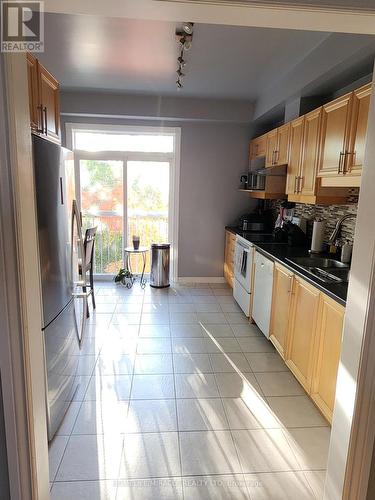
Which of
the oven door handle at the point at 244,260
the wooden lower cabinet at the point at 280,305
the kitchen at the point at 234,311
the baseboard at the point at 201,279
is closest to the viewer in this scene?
→ the kitchen at the point at 234,311

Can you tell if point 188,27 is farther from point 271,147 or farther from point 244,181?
point 244,181

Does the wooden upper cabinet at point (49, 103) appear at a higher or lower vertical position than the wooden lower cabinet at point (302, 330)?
higher

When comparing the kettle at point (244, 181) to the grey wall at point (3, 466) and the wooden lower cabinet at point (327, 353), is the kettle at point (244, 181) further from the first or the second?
the grey wall at point (3, 466)

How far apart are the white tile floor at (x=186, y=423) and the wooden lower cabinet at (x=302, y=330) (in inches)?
6.7

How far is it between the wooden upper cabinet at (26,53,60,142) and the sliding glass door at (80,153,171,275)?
2.85 meters

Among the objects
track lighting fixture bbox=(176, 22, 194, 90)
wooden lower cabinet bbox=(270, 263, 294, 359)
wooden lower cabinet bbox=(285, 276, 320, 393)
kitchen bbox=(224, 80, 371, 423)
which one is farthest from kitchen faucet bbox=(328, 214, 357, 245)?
track lighting fixture bbox=(176, 22, 194, 90)

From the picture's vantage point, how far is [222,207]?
17.2ft

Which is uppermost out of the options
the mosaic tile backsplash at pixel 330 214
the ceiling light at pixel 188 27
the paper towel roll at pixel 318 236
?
the ceiling light at pixel 188 27

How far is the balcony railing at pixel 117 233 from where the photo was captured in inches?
206

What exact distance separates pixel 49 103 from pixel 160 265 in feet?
10.5

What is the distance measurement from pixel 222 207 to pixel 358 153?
119 inches

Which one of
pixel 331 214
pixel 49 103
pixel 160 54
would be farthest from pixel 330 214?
pixel 49 103

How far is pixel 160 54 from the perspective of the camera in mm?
3002

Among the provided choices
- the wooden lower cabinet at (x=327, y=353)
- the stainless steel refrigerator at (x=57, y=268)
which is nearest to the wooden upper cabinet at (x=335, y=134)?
the wooden lower cabinet at (x=327, y=353)
